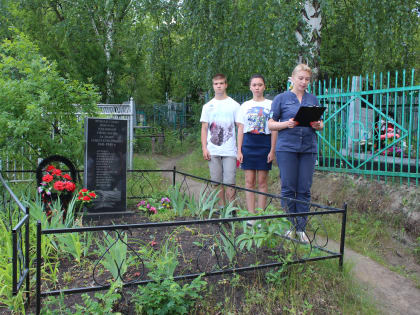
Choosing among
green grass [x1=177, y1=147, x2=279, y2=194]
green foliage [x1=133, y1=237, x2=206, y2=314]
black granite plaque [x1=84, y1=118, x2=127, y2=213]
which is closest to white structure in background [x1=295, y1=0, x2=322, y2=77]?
green grass [x1=177, y1=147, x2=279, y2=194]

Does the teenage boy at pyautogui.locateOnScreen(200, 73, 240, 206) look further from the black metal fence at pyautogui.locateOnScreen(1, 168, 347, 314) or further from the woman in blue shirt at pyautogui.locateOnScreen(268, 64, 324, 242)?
the black metal fence at pyautogui.locateOnScreen(1, 168, 347, 314)

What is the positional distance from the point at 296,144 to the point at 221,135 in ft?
3.68

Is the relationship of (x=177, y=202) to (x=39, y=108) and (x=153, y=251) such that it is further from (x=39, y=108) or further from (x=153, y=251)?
(x=39, y=108)

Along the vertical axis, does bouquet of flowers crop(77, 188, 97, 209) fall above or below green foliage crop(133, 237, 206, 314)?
above

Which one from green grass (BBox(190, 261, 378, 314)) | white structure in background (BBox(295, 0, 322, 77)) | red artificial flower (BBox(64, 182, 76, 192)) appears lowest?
green grass (BBox(190, 261, 378, 314))

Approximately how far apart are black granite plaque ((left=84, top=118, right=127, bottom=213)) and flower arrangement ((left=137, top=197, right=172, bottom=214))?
11.0 inches

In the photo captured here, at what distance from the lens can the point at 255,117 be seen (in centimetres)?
423

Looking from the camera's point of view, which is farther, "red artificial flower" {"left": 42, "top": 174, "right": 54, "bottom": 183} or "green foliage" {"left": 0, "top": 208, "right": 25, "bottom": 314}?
"red artificial flower" {"left": 42, "top": 174, "right": 54, "bottom": 183}

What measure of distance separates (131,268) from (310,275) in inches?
55.4

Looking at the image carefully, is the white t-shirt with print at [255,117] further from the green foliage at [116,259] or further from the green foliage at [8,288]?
the green foliage at [8,288]

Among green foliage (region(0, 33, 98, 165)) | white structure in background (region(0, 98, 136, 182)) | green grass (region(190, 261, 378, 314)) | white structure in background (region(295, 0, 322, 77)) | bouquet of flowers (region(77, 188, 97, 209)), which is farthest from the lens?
white structure in background (region(295, 0, 322, 77))

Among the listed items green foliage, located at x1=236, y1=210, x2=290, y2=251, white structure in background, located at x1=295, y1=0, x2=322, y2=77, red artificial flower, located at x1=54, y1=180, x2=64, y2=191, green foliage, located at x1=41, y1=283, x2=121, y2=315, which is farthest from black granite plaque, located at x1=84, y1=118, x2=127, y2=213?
white structure in background, located at x1=295, y1=0, x2=322, y2=77

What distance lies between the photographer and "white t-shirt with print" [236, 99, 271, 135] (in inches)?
167

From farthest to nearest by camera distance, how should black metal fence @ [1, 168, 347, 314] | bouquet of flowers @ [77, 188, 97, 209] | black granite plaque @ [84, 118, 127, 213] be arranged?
black granite plaque @ [84, 118, 127, 213] → bouquet of flowers @ [77, 188, 97, 209] → black metal fence @ [1, 168, 347, 314]
